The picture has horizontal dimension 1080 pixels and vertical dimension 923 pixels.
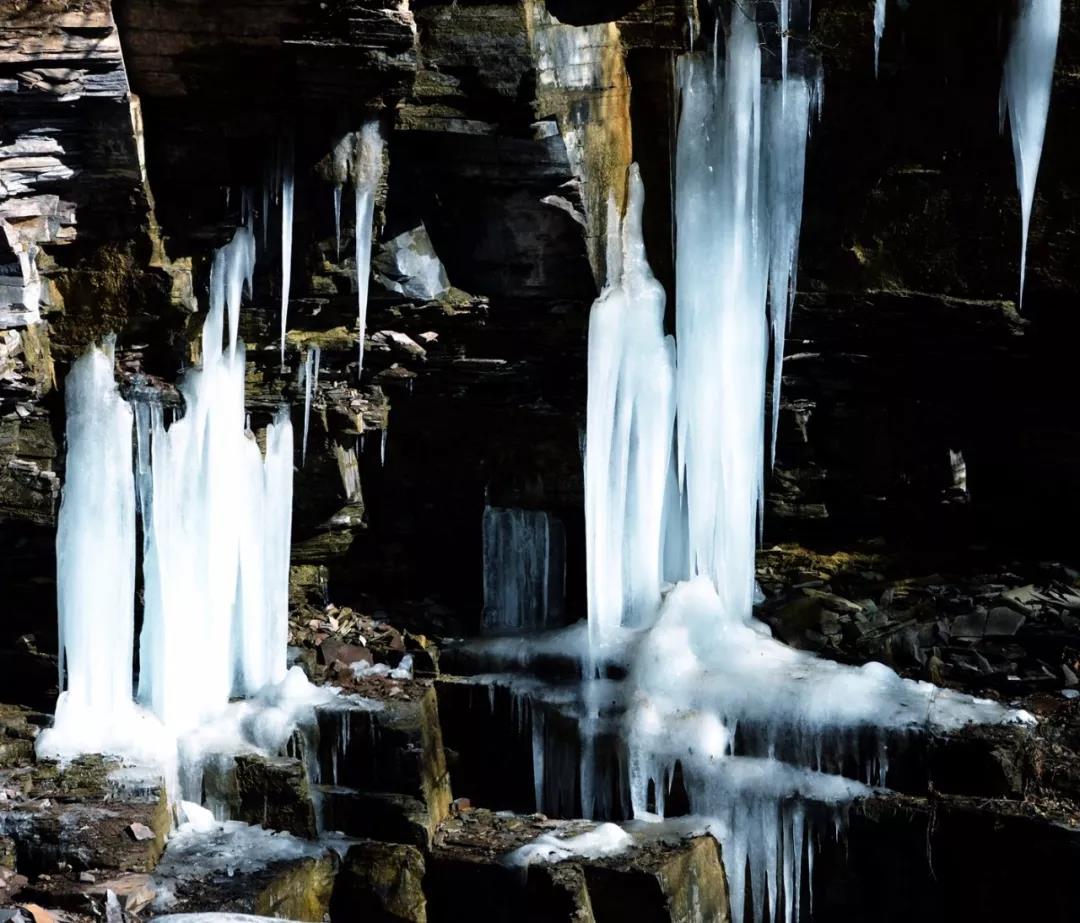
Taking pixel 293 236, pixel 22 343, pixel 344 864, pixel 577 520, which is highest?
pixel 293 236

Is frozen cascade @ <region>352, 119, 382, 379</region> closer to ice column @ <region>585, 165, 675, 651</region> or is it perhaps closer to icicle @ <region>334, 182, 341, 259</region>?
icicle @ <region>334, 182, 341, 259</region>

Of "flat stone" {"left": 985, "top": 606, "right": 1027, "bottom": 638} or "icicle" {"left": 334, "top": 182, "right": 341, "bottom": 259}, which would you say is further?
"flat stone" {"left": 985, "top": 606, "right": 1027, "bottom": 638}

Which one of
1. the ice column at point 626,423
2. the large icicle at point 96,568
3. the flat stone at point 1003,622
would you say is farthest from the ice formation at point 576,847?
the flat stone at point 1003,622

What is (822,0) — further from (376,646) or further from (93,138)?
(376,646)

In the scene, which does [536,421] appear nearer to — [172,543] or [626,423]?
[626,423]

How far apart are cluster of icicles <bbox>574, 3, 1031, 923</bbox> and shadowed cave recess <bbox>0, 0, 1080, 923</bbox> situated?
0.03 metres

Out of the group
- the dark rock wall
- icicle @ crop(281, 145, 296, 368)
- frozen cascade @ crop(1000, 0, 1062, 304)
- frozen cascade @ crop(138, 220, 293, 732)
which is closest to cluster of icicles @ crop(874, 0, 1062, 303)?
frozen cascade @ crop(1000, 0, 1062, 304)

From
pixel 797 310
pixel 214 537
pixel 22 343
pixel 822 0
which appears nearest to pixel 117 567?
pixel 214 537

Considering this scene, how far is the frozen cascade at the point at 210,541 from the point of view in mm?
11453

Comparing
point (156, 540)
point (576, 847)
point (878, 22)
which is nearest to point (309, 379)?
point (156, 540)

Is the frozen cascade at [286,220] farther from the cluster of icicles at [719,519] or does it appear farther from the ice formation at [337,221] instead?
the cluster of icicles at [719,519]

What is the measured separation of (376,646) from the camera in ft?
44.4

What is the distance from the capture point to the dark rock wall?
1024 cm

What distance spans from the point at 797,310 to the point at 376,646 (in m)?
4.55
